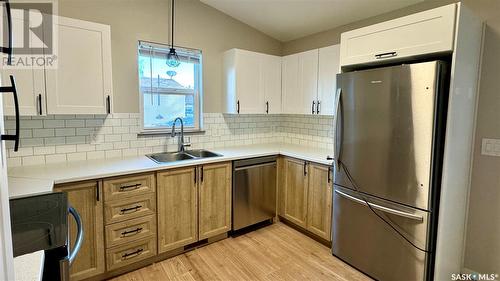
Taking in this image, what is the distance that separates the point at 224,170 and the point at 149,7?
1.86 meters

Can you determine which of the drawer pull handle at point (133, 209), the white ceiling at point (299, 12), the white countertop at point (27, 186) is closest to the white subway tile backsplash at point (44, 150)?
the white countertop at point (27, 186)

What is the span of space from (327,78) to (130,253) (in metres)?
2.59

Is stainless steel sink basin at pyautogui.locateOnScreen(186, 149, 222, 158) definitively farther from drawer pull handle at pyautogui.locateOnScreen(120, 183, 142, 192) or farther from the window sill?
drawer pull handle at pyautogui.locateOnScreen(120, 183, 142, 192)

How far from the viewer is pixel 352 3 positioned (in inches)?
103

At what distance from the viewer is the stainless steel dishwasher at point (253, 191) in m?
2.91

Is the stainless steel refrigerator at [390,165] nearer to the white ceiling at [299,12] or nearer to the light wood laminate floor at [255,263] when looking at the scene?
the light wood laminate floor at [255,263]

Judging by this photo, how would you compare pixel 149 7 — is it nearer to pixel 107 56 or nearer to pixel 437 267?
pixel 107 56

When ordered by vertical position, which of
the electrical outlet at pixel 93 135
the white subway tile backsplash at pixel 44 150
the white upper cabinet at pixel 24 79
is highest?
the white upper cabinet at pixel 24 79

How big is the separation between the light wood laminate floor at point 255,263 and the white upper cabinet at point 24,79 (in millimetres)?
1529

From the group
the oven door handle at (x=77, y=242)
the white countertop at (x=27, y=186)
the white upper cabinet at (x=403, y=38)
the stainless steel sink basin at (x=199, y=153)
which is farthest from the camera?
the stainless steel sink basin at (x=199, y=153)

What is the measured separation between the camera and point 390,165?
2014 mm

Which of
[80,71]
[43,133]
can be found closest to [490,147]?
[80,71]

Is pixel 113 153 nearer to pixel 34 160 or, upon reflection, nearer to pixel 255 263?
pixel 34 160

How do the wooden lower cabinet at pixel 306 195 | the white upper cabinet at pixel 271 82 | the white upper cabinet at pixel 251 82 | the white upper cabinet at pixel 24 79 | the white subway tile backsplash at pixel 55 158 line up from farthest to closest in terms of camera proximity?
the white upper cabinet at pixel 271 82
the white upper cabinet at pixel 251 82
the wooden lower cabinet at pixel 306 195
the white subway tile backsplash at pixel 55 158
the white upper cabinet at pixel 24 79
